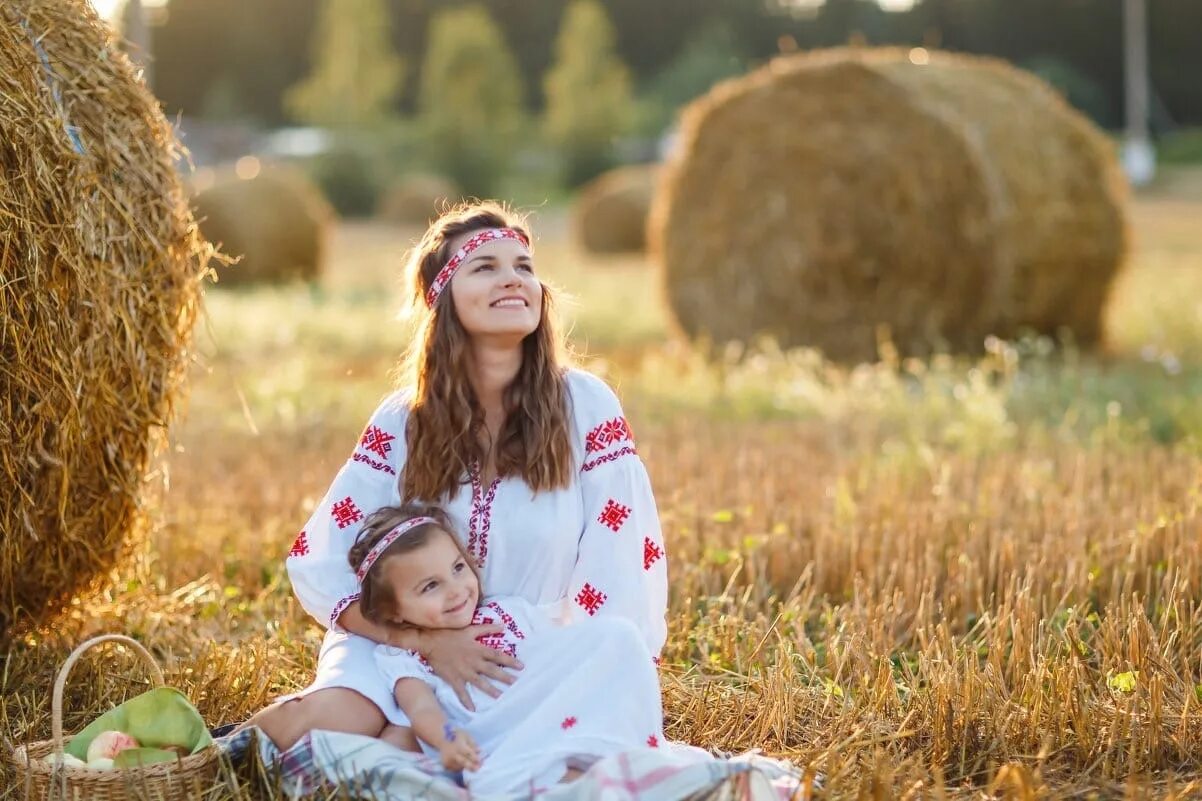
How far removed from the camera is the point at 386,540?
10.2 feet

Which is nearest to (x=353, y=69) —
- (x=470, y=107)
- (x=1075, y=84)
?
(x=470, y=107)

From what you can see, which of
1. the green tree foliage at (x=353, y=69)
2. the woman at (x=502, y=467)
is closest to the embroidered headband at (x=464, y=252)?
the woman at (x=502, y=467)

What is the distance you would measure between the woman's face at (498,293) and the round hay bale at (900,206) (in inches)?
219

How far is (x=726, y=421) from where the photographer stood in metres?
7.00

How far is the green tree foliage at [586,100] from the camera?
38375 millimetres

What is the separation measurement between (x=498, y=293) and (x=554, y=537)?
0.56m

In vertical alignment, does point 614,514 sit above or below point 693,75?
below

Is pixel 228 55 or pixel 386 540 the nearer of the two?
pixel 386 540

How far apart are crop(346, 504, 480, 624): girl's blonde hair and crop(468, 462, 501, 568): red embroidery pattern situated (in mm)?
52

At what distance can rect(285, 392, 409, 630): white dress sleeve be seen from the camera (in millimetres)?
3252

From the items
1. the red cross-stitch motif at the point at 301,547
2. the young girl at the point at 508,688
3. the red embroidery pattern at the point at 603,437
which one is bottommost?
the young girl at the point at 508,688

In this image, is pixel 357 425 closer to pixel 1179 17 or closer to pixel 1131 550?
pixel 1131 550

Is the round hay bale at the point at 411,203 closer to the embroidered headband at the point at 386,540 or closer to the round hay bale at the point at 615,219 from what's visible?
the round hay bale at the point at 615,219

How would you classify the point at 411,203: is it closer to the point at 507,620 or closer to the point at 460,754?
the point at 507,620
